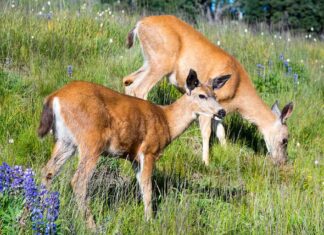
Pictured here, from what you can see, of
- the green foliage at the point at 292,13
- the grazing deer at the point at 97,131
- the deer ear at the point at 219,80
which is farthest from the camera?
the green foliage at the point at 292,13

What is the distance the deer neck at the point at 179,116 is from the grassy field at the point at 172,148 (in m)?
0.44

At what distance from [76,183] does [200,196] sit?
1246mm

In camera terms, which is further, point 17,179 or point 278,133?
point 278,133

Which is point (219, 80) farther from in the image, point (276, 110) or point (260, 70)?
point (260, 70)

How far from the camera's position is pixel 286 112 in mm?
7855

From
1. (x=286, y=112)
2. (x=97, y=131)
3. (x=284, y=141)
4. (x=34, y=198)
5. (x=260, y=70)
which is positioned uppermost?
(x=34, y=198)

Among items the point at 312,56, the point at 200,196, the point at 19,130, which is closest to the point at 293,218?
the point at 200,196

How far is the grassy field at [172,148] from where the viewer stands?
478 cm

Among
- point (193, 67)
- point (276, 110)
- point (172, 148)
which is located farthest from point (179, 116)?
point (276, 110)

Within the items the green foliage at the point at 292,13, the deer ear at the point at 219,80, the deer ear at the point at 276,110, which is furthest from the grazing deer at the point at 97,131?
the green foliage at the point at 292,13

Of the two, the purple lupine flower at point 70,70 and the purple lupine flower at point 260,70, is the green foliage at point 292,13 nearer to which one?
the purple lupine flower at point 260,70

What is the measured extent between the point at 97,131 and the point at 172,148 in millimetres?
1739

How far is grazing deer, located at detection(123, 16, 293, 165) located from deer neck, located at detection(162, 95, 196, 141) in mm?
1841

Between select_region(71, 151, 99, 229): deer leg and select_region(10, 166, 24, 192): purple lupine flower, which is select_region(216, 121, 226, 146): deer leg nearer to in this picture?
select_region(71, 151, 99, 229): deer leg
